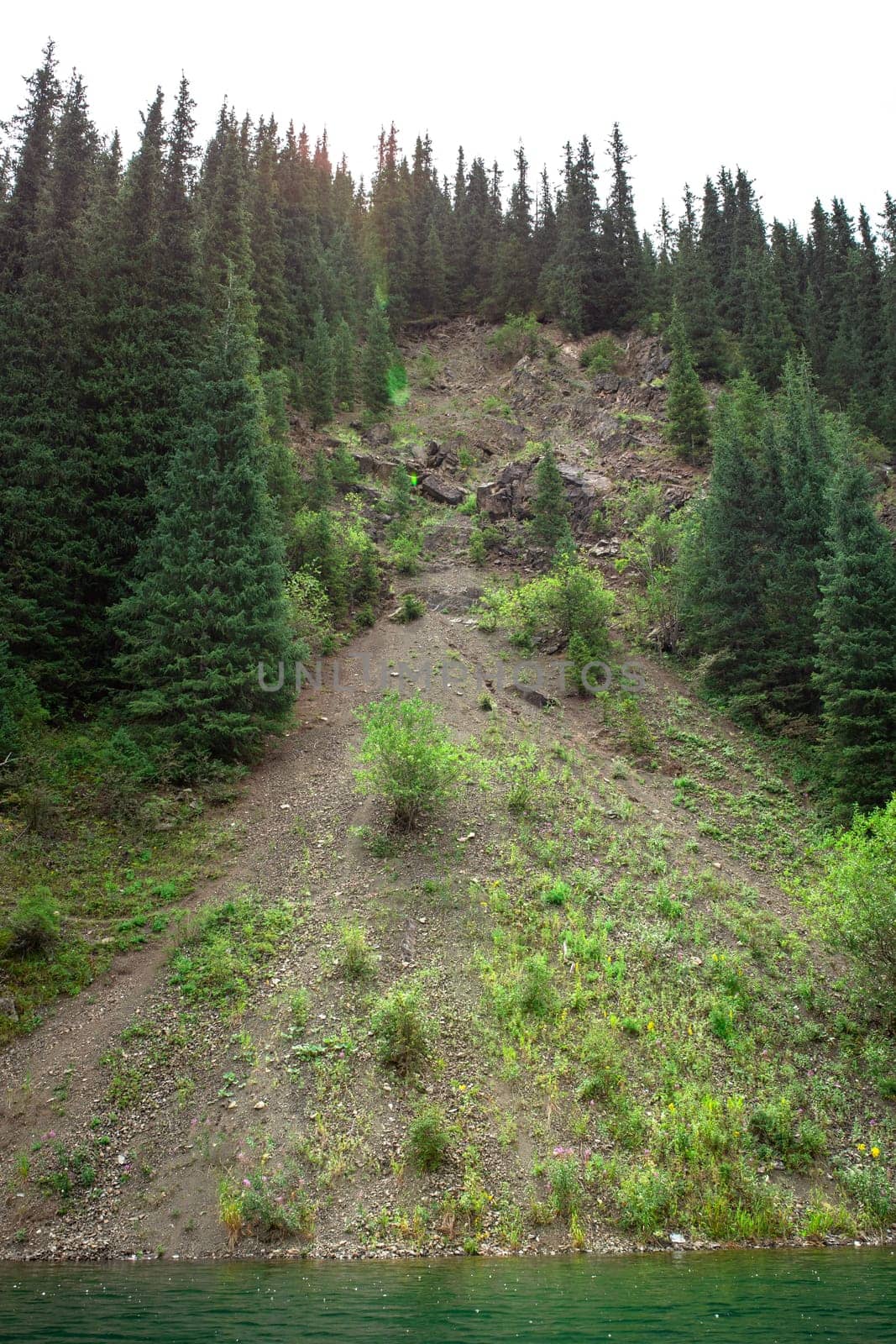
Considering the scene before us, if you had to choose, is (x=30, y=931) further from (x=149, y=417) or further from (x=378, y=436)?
(x=378, y=436)

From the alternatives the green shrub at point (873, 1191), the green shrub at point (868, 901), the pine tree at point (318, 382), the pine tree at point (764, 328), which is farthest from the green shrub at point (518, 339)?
the green shrub at point (873, 1191)

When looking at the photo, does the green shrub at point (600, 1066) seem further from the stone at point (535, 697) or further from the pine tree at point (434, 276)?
the pine tree at point (434, 276)

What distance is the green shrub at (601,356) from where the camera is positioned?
182 feet

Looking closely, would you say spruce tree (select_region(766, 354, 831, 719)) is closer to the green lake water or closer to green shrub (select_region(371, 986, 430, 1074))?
green shrub (select_region(371, 986, 430, 1074))

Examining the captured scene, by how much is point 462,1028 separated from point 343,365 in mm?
46180

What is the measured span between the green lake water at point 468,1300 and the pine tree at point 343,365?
48.0 metres

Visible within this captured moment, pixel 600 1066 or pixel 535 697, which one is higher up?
pixel 535 697

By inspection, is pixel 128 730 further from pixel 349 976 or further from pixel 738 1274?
pixel 738 1274

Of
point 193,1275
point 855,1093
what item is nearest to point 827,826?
point 855,1093

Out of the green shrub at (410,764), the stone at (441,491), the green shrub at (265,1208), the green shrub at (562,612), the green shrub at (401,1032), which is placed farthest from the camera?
the stone at (441,491)

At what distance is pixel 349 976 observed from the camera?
52.4 feet

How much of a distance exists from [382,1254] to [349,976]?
5.28 m

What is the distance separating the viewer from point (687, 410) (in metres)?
44.7

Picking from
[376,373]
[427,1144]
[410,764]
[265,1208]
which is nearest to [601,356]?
[376,373]
